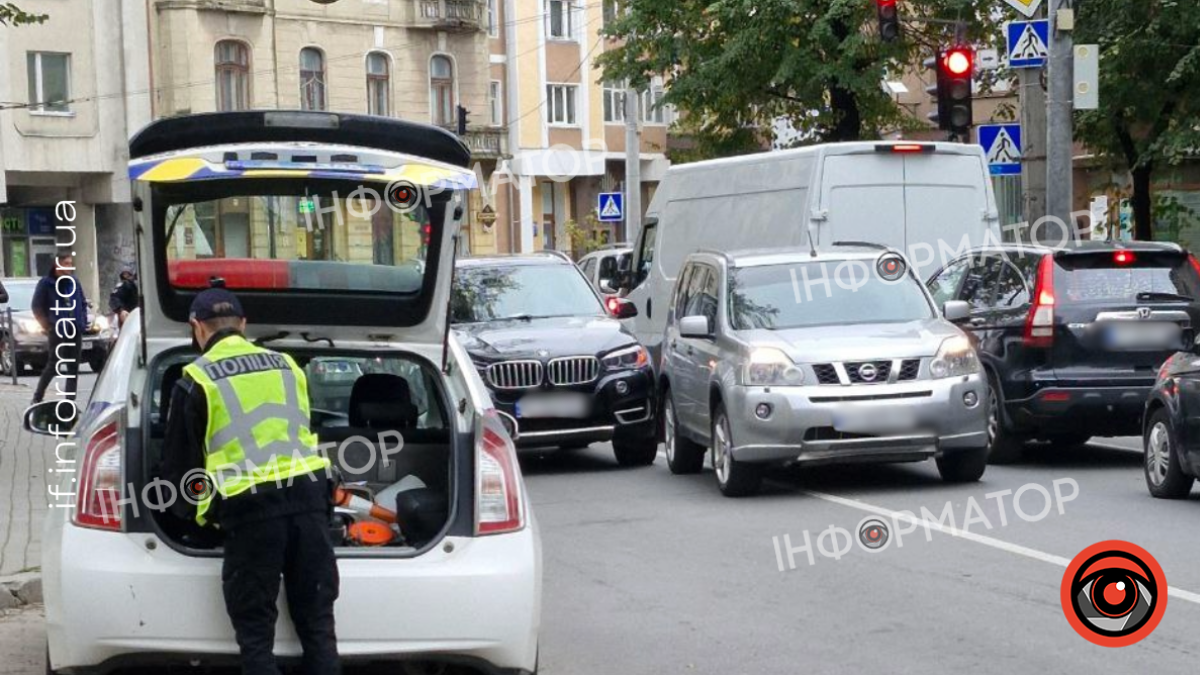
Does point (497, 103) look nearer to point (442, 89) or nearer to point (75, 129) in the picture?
point (442, 89)

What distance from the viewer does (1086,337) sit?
1442cm

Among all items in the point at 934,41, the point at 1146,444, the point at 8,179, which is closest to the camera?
the point at 1146,444

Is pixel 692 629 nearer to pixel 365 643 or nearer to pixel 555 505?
pixel 365 643

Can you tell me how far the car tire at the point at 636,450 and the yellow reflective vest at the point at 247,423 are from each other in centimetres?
940

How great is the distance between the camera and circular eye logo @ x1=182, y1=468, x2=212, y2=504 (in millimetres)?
6445

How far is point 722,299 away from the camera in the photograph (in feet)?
47.0

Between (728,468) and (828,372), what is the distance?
1.03m

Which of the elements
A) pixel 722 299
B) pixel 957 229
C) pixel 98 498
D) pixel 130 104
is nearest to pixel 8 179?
pixel 130 104

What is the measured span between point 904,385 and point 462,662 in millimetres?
7085

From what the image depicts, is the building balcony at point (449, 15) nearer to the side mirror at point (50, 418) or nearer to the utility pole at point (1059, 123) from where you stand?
the utility pole at point (1059, 123)

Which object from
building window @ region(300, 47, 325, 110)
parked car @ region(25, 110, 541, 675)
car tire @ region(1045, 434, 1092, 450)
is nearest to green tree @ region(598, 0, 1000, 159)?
car tire @ region(1045, 434, 1092, 450)

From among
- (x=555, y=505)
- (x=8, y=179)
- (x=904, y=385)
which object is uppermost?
(x=8, y=179)

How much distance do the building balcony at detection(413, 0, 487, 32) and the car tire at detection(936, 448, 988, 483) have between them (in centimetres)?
4400

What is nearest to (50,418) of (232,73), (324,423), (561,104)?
(324,423)
